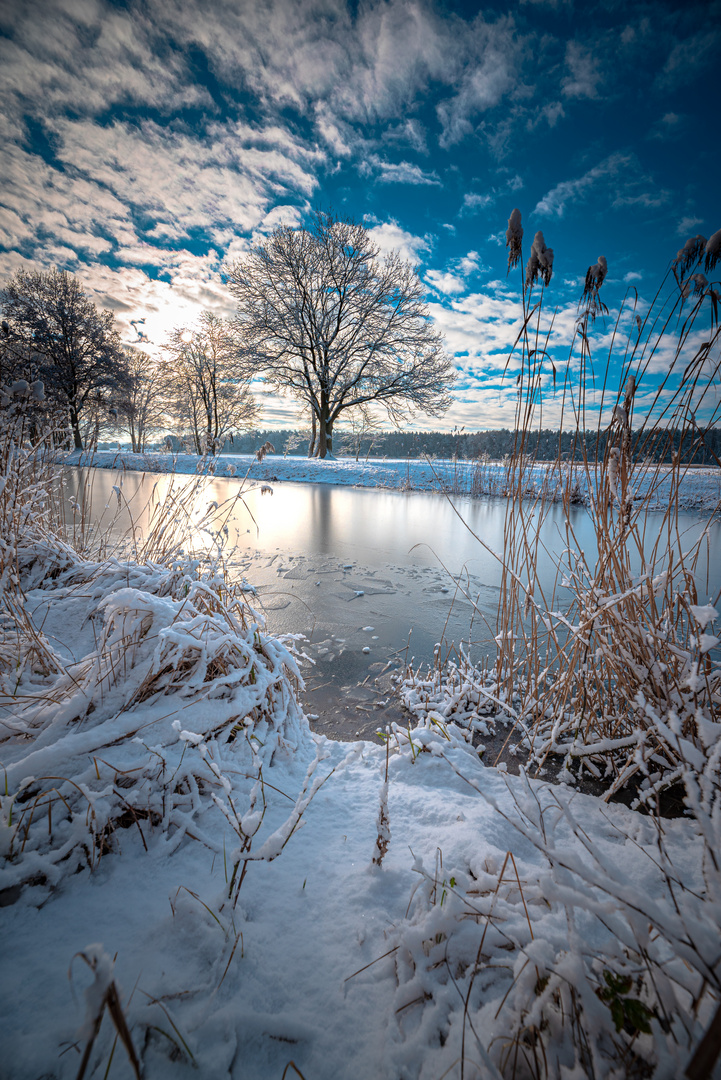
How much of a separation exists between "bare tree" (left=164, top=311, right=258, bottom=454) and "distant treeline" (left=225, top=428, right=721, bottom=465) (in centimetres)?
202

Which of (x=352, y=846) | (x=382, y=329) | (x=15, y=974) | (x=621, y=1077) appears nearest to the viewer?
(x=621, y=1077)

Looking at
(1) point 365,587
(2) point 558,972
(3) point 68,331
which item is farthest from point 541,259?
(3) point 68,331

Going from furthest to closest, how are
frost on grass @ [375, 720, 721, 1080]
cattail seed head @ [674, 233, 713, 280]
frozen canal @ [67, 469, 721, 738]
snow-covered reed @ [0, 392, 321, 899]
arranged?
frozen canal @ [67, 469, 721, 738] < cattail seed head @ [674, 233, 713, 280] < snow-covered reed @ [0, 392, 321, 899] < frost on grass @ [375, 720, 721, 1080]

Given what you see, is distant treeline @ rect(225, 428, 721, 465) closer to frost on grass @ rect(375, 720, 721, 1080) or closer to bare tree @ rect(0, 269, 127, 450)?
frost on grass @ rect(375, 720, 721, 1080)

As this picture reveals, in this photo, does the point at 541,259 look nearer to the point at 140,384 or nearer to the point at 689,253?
the point at 689,253

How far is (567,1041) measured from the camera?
1.71ft

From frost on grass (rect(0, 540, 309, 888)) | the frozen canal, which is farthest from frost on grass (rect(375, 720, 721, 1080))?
the frozen canal

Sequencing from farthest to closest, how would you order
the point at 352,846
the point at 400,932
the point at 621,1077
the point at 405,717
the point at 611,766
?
the point at 405,717, the point at 611,766, the point at 352,846, the point at 400,932, the point at 621,1077

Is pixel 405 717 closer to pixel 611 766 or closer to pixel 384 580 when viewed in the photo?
pixel 611 766

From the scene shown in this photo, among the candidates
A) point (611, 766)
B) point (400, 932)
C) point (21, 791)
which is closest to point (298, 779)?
point (400, 932)

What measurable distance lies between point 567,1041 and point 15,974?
0.77 meters

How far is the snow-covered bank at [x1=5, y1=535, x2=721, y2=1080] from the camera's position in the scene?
511 mm

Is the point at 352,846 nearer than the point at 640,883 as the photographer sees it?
No

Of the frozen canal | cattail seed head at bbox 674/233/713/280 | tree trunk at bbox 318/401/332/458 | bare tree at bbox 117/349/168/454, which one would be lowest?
the frozen canal
